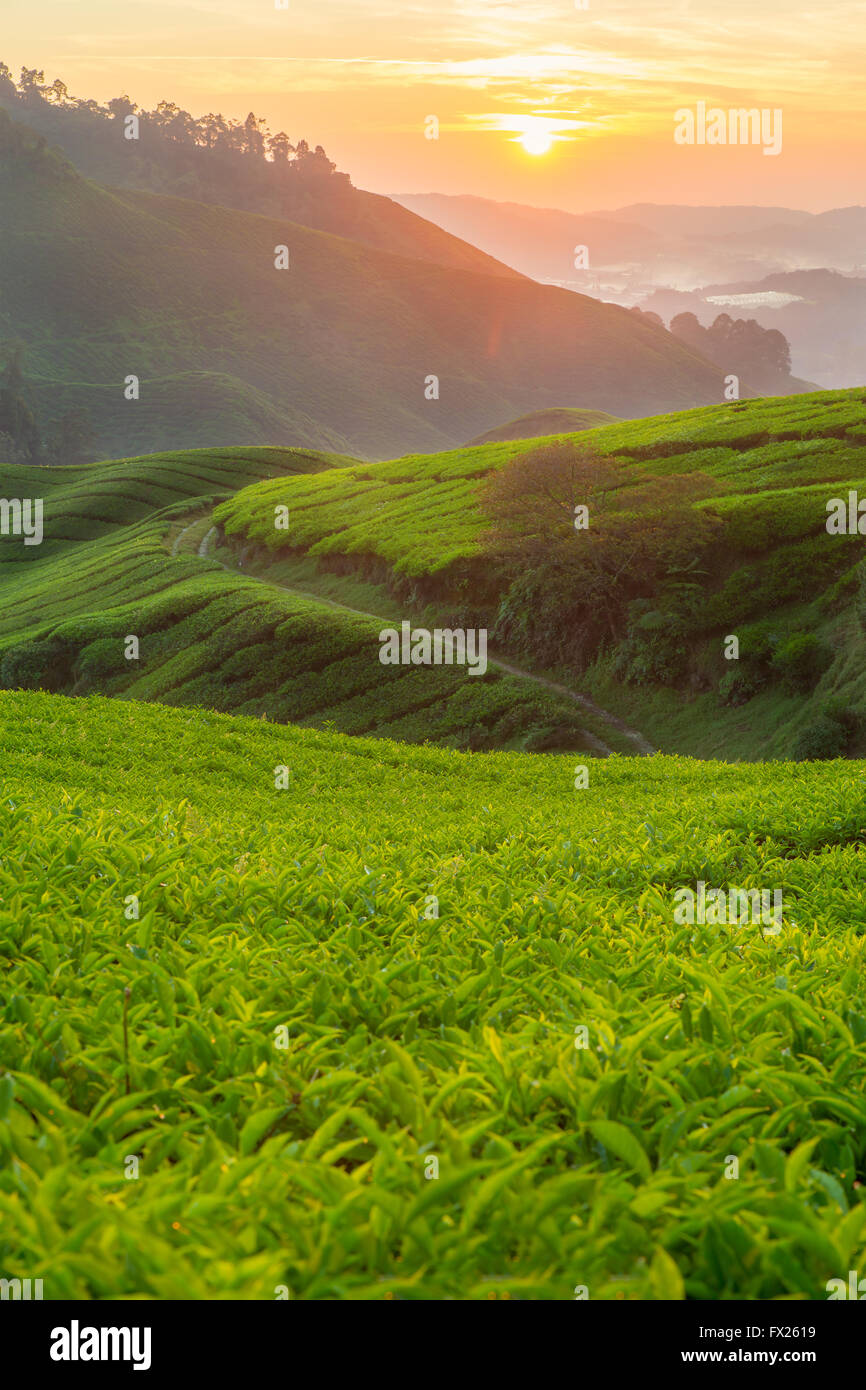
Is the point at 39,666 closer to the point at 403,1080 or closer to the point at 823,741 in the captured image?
the point at 823,741

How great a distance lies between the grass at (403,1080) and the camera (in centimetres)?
218

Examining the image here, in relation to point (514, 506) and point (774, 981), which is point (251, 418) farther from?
point (774, 981)

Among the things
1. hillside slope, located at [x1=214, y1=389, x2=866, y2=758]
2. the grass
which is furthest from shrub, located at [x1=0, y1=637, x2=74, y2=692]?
the grass

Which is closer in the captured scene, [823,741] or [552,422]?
[823,741]

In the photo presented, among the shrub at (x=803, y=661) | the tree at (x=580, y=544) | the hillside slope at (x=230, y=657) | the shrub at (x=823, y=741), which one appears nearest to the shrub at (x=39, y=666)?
the hillside slope at (x=230, y=657)

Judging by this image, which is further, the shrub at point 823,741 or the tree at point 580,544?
the tree at point 580,544

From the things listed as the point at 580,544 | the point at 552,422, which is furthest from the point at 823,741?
the point at 552,422

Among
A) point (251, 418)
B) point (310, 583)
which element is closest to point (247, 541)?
point (310, 583)

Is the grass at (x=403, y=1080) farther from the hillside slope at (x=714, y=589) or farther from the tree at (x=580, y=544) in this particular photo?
the tree at (x=580, y=544)

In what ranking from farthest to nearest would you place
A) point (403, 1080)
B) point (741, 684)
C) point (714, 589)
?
point (714, 589), point (741, 684), point (403, 1080)

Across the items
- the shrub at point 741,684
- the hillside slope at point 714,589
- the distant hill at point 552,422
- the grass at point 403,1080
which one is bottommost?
the grass at point 403,1080

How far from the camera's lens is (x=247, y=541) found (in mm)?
49719

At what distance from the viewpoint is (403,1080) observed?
2.88 meters

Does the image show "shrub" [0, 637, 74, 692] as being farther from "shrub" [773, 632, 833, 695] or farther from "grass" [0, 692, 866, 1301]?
"grass" [0, 692, 866, 1301]
